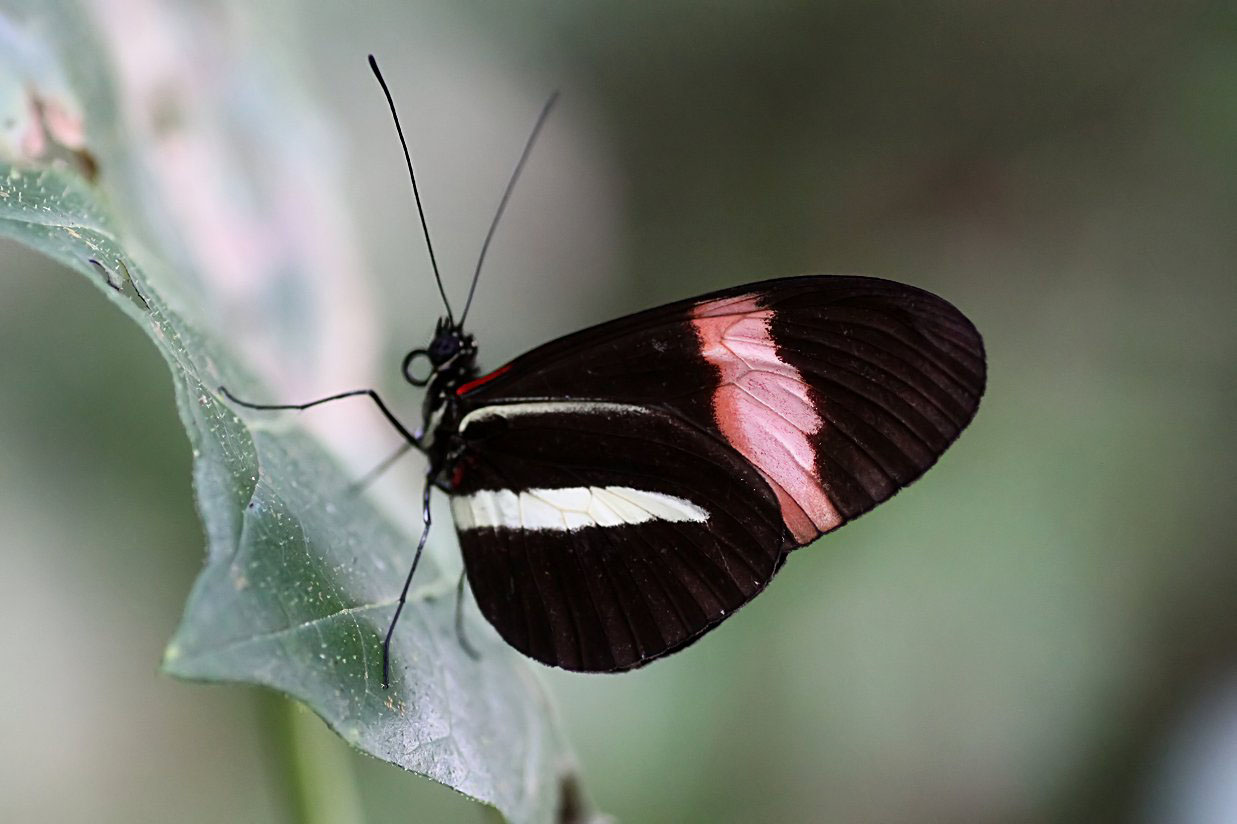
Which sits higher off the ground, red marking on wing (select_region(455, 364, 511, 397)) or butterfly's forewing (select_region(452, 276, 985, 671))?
red marking on wing (select_region(455, 364, 511, 397))

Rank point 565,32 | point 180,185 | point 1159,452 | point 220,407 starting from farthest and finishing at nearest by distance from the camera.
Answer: point 565,32
point 1159,452
point 180,185
point 220,407

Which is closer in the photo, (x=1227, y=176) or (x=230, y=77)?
(x=230, y=77)

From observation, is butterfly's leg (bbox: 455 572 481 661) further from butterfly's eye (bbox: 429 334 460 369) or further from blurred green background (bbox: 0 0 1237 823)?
butterfly's eye (bbox: 429 334 460 369)

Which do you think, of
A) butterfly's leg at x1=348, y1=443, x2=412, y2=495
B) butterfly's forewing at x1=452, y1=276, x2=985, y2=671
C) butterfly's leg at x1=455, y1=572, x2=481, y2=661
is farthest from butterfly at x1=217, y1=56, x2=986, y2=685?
butterfly's leg at x1=348, y1=443, x2=412, y2=495

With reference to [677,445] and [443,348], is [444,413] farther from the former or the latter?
[677,445]

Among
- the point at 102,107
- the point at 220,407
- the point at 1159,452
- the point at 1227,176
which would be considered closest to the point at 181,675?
the point at 220,407

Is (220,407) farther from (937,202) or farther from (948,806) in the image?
(937,202)

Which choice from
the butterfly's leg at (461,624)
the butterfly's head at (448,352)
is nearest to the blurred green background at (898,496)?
the butterfly's leg at (461,624)

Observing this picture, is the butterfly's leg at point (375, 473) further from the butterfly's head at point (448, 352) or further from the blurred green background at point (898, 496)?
the blurred green background at point (898, 496)
